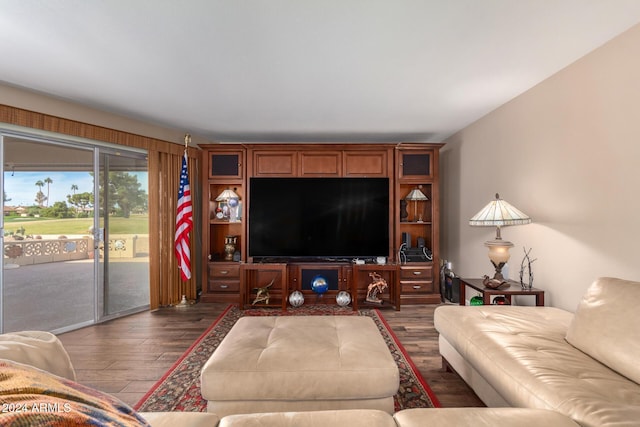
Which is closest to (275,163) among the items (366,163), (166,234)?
(366,163)

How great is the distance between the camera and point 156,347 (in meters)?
2.75

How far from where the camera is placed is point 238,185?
4297mm

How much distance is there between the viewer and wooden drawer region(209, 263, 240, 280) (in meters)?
4.16

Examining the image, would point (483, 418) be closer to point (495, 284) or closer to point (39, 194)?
point (495, 284)

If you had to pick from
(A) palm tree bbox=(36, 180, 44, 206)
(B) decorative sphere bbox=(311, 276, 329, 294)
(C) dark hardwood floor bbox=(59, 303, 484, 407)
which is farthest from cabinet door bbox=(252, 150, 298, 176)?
(A) palm tree bbox=(36, 180, 44, 206)

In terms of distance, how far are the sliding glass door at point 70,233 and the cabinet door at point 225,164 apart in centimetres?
83

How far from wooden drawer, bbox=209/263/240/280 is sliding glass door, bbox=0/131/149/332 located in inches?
32.0

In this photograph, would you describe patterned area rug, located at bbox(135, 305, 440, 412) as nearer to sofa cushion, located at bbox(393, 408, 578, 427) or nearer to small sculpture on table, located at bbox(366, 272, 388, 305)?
small sculpture on table, located at bbox(366, 272, 388, 305)

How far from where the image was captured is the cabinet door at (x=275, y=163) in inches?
163

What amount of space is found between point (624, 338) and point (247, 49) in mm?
2681

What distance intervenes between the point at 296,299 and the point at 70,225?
268 centimetres

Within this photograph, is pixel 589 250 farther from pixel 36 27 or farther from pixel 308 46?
pixel 36 27

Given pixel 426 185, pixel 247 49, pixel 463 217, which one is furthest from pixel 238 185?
pixel 463 217

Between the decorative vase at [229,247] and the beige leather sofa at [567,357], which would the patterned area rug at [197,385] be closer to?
the beige leather sofa at [567,357]
